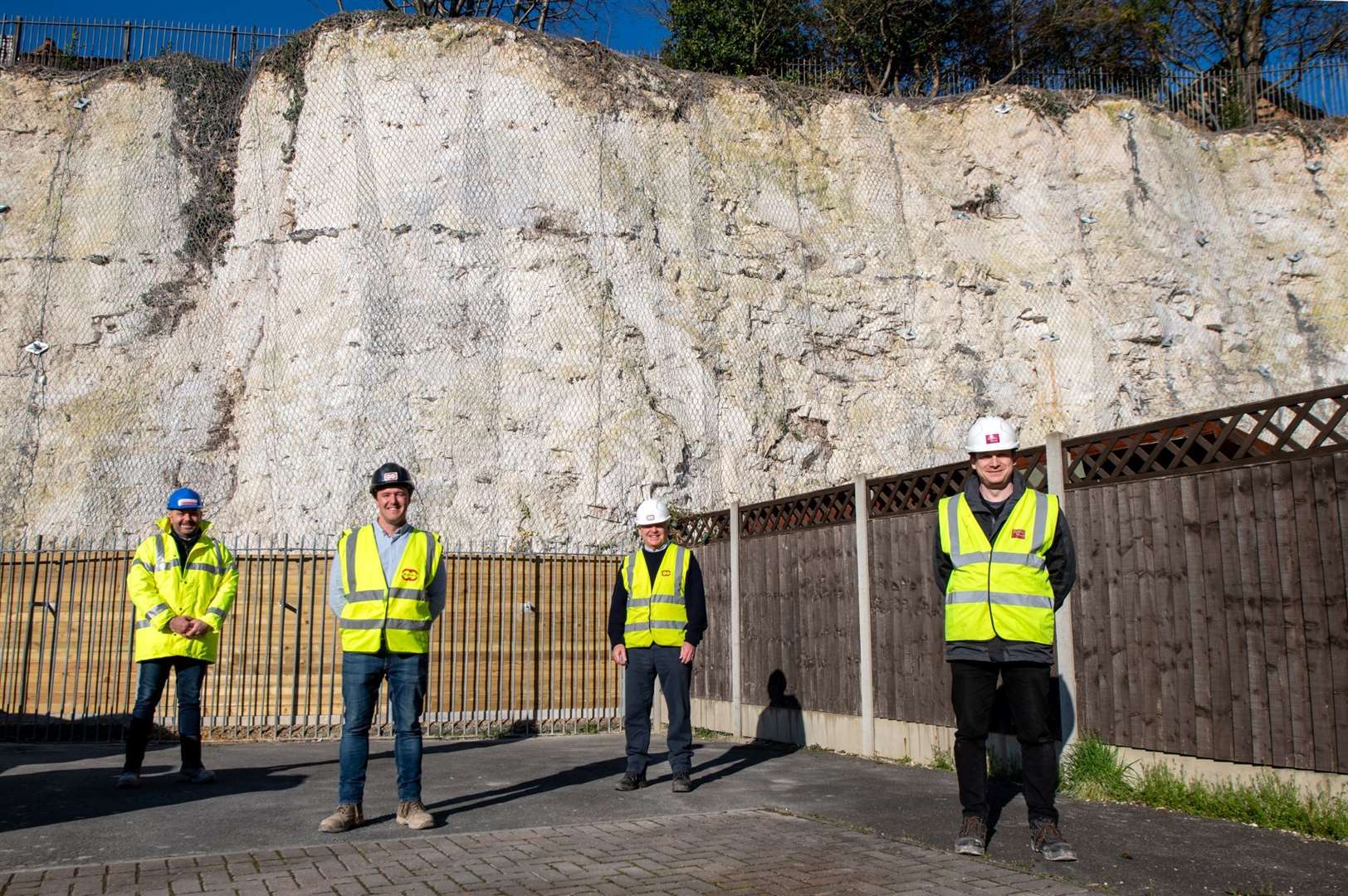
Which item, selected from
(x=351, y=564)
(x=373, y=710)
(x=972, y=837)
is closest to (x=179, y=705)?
(x=373, y=710)

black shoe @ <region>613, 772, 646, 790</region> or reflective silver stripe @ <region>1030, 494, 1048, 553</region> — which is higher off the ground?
reflective silver stripe @ <region>1030, 494, 1048, 553</region>

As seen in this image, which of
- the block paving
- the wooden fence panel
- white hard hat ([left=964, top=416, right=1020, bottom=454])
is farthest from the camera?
the wooden fence panel

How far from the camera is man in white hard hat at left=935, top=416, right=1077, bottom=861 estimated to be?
5.36 m

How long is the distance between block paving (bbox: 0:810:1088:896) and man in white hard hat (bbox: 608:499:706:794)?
5.89ft

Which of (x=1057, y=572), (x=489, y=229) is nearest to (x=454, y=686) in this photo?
(x=489, y=229)

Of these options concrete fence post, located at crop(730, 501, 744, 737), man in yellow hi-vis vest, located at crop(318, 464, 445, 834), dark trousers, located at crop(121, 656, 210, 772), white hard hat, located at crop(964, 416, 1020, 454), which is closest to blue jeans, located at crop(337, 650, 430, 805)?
man in yellow hi-vis vest, located at crop(318, 464, 445, 834)

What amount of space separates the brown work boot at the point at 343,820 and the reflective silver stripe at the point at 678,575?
264 cm

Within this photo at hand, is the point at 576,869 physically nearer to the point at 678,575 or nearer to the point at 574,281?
the point at 678,575

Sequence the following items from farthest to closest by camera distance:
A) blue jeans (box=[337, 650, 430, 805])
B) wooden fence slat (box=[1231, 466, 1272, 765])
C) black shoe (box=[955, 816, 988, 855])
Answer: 1. blue jeans (box=[337, 650, 430, 805])
2. wooden fence slat (box=[1231, 466, 1272, 765])
3. black shoe (box=[955, 816, 988, 855])

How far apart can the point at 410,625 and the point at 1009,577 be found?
130 inches

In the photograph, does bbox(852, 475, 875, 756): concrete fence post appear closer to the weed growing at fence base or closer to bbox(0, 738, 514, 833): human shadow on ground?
the weed growing at fence base

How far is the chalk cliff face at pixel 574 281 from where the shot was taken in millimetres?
16641

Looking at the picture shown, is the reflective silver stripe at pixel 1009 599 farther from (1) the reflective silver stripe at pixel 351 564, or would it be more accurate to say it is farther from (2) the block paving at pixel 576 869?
(1) the reflective silver stripe at pixel 351 564

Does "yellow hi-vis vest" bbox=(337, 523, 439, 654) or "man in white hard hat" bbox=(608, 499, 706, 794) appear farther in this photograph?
"man in white hard hat" bbox=(608, 499, 706, 794)
